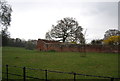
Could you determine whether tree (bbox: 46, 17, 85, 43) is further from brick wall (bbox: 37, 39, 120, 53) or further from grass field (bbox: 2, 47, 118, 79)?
grass field (bbox: 2, 47, 118, 79)

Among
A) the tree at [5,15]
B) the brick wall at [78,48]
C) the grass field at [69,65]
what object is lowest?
the grass field at [69,65]

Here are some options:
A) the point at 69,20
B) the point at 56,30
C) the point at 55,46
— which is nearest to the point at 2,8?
the point at 55,46

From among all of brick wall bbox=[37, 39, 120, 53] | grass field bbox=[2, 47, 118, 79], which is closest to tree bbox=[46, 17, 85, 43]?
brick wall bbox=[37, 39, 120, 53]

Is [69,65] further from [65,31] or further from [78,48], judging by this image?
[65,31]

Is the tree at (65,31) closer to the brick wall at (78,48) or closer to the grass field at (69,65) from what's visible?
the brick wall at (78,48)

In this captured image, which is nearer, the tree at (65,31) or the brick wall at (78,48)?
the brick wall at (78,48)

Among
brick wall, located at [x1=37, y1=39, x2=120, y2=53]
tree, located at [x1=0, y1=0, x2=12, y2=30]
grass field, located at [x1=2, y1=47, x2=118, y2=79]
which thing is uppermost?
tree, located at [x1=0, y1=0, x2=12, y2=30]

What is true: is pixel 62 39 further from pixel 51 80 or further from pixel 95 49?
pixel 51 80

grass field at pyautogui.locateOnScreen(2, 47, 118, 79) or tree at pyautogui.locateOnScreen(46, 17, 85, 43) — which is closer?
grass field at pyautogui.locateOnScreen(2, 47, 118, 79)

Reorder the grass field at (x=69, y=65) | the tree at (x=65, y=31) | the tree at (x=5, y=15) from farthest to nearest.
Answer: the tree at (x=65, y=31) → the tree at (x=5, y=15) → the grass field at (x=69, y=65)

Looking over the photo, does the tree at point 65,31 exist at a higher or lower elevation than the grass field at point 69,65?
higher

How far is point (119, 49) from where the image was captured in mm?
30531

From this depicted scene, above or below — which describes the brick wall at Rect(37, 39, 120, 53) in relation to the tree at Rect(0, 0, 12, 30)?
below

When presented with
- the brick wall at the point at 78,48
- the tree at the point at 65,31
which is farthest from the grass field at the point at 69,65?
the tree at the point at 65,31
